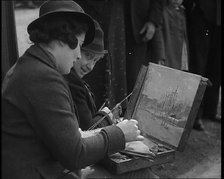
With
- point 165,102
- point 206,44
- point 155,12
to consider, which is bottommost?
point 206,44

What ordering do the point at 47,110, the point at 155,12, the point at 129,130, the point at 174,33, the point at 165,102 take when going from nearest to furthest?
the point at 47,110
the point at 129,130
the point at 165,102
the point at 155,12
the point at 174,33

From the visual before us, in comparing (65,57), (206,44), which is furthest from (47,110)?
(206,44)

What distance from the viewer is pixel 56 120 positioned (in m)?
1.34

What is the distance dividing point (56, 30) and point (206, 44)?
2.17 metres

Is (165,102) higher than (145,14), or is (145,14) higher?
(145,14)

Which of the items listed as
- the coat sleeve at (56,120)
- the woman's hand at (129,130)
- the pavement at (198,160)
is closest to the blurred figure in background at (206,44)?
the pavement at (198,160)

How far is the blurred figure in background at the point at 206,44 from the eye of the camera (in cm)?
314

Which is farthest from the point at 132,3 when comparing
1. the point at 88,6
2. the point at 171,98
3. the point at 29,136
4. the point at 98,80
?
the point at 29,136

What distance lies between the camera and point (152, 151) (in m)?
1.80

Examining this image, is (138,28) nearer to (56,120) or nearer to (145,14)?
(145,14)

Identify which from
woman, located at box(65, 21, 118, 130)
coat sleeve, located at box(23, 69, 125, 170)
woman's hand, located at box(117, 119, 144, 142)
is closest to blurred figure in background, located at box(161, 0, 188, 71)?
woman, located at box(65, 21, 118, 130)

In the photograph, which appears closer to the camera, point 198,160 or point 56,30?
point 56,30

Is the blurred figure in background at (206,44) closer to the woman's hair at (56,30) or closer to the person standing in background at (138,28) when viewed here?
the person standing in background at (138,28)

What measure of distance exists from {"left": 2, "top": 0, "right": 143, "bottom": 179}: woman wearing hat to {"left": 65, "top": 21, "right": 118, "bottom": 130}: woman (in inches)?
15.1
